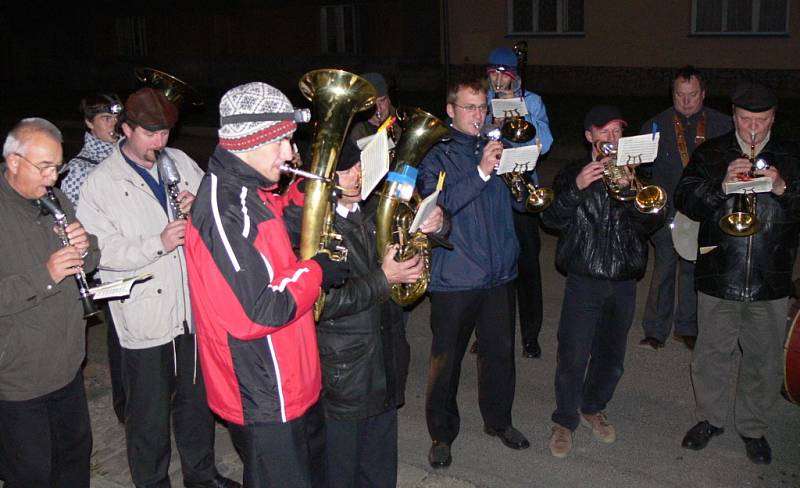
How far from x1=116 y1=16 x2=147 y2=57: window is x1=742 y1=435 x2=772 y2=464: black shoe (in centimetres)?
3141

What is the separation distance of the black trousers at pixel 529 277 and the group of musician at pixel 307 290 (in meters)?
1.00

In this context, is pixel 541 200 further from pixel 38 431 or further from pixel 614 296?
pixel 38 431

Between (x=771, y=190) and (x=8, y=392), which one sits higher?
(x=771, y=190)

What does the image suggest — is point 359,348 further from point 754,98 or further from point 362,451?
point 754,98

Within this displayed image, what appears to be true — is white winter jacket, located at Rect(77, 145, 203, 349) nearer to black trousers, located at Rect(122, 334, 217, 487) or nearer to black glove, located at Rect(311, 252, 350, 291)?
black trousers, located at Rect(122, 334, 217, 487)

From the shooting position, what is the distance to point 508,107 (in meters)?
6.03

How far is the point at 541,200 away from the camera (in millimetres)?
5219

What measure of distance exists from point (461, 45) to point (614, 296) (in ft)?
67.7

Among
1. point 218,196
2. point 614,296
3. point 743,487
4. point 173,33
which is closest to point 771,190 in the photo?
point 614,296

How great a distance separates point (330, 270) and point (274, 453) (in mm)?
812

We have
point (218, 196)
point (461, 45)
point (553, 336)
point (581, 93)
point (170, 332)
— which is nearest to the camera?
point (218, 196)

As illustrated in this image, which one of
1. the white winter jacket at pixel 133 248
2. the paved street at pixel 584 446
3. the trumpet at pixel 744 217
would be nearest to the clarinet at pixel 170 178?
the white winter jacket at pixel 133 248

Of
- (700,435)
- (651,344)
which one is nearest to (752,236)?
(700,435)

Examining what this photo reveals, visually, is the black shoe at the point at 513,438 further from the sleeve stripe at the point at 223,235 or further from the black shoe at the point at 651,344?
the sleeve stripe at the point at 223,235
